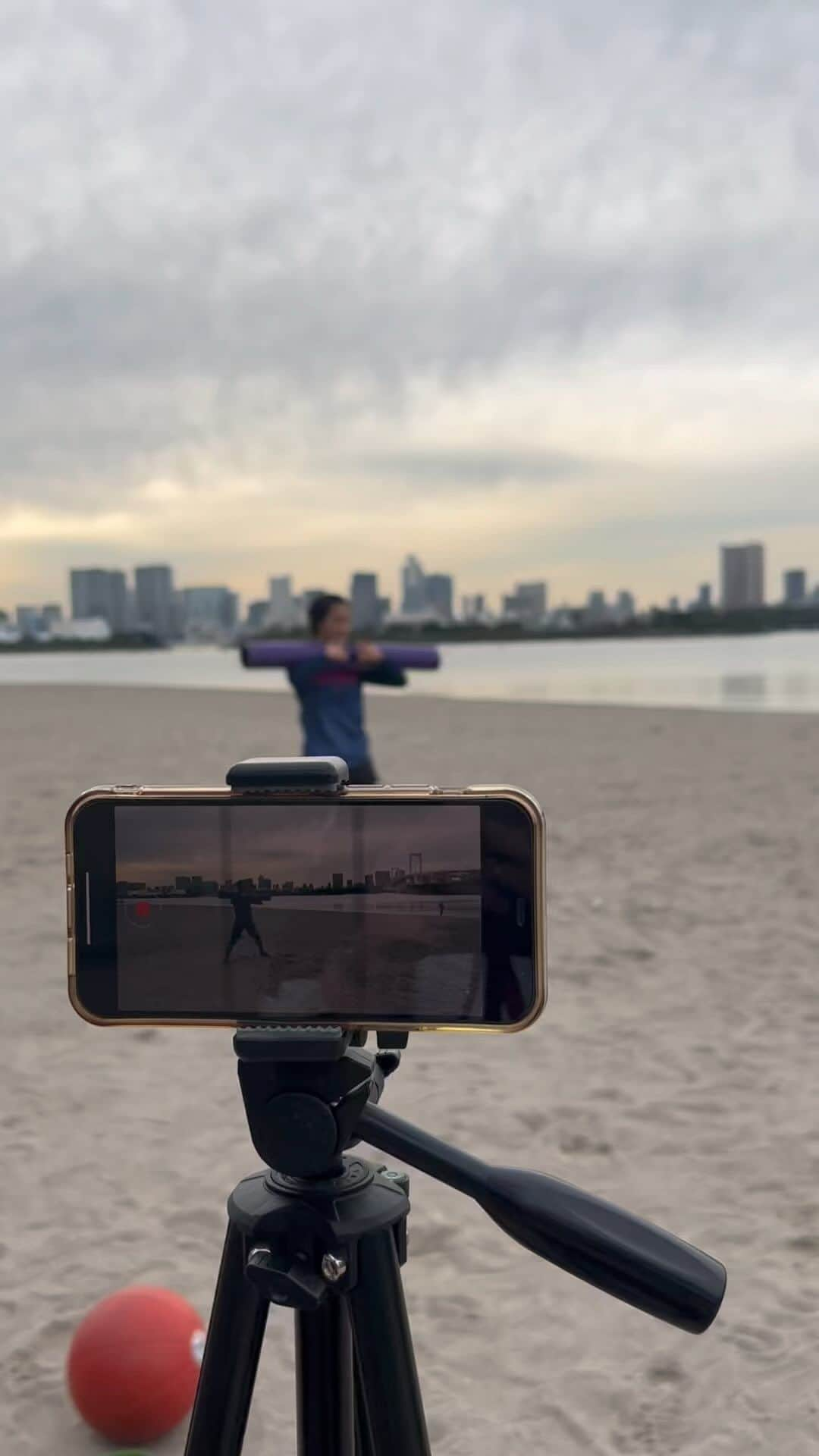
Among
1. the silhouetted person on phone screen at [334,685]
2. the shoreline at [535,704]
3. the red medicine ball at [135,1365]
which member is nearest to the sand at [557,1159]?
the red medicine ball at [135,1365]

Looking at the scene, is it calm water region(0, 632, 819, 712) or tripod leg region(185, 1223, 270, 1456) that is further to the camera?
calm water region(0, 632, 819, 712)

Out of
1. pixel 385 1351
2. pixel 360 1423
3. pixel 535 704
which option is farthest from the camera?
pixel 535 704

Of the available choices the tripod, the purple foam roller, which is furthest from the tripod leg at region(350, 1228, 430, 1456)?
the purple foam roller

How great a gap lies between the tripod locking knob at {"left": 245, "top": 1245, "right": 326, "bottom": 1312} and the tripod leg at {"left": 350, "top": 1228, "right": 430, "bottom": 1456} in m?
0.05

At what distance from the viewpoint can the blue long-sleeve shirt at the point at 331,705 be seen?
620 cm

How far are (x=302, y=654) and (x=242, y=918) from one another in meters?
5.19

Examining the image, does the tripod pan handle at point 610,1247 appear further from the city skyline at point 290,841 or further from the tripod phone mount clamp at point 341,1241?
the city skyline at point 290,841

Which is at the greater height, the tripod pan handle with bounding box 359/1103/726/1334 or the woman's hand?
the woman's hand

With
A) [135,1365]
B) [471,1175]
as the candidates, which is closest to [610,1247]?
[471,1175]

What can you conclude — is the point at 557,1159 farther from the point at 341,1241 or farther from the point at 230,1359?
the point at 341,1241

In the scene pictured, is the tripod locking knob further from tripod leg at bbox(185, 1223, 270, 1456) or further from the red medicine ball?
the red medicine ball

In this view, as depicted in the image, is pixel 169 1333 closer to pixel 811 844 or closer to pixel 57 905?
pixel 57 905

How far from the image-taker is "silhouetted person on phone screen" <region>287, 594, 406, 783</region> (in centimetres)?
620

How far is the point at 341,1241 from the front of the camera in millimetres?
1091
